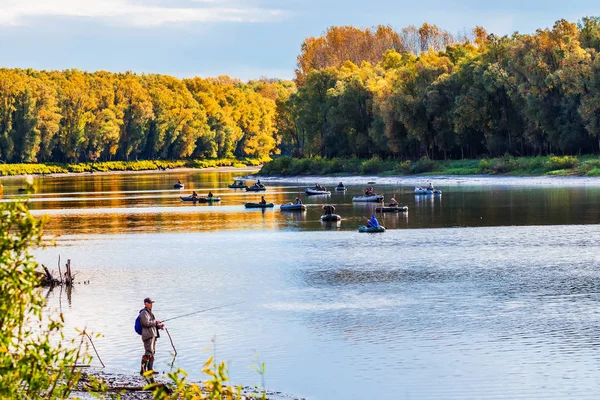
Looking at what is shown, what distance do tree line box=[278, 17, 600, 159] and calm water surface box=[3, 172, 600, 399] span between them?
3138 cm

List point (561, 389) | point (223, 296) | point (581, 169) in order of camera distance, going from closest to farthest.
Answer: point (561, 389) < point (223, 296) < point (581, 169)

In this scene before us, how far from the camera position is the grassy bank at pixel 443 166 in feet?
323

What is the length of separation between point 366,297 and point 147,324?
13257 millimetres

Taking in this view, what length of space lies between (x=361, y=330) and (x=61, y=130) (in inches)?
6671

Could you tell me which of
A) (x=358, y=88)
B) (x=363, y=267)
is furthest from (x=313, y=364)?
(x=358, y=88)

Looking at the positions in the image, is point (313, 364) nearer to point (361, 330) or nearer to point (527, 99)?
point (361, 330)

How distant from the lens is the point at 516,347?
23.8 meters

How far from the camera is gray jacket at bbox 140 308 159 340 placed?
20.9 m

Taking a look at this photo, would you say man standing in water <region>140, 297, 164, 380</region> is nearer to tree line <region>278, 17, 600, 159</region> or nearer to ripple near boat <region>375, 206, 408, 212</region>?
ripple near boat <region>375, 206, 408, 212</region>

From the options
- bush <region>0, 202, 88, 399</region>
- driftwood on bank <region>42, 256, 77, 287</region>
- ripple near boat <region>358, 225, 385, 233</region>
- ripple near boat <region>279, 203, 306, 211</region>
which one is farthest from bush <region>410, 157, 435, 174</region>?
bush <region>0, 202, 88, 399</region>

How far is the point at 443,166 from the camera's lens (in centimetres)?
11950

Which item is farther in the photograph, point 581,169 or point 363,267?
point 581,169

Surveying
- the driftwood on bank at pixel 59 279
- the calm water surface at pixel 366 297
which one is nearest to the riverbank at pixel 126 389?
the calm water surface at pixel 366 297

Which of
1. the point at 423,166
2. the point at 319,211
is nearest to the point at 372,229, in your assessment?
the point at 319,211
